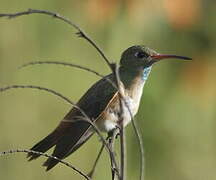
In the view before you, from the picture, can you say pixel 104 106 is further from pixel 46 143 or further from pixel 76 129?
pixel 46 143

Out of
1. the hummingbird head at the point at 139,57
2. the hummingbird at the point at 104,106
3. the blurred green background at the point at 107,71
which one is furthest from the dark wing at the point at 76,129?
the blurred green background at the point at 107,71

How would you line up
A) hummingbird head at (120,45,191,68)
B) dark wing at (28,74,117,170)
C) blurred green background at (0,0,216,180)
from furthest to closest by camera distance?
blurred green background at (0,0,216,180)
hummingbird head at (120,45,191,68)
dark wing at (28,74,117,170)

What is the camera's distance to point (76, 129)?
10.8ft

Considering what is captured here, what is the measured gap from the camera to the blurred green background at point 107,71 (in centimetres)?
486

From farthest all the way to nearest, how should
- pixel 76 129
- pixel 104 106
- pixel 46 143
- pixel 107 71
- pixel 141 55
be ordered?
pixel 107 71, pixel 141 55, pixel 104 106, pixel 76 129, pixel 46 143

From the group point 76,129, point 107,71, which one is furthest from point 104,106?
point 107,71

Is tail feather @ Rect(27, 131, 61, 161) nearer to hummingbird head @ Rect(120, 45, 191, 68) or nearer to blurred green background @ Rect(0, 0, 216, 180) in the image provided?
hummingbird head @ Rect(120, 45, 191, 68)

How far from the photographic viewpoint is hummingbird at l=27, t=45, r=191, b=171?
3170 mm

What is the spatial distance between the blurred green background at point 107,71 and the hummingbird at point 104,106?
1.12 metres

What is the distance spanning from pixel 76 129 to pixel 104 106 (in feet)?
0.59

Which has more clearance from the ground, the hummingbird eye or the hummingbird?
the hummingbird eye

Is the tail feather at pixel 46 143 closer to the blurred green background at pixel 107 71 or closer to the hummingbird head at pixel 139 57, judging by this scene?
the hummingbird head at pixel 139 57

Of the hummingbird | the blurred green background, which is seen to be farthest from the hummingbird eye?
the blurred green background

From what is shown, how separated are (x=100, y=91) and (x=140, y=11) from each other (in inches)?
91.6
